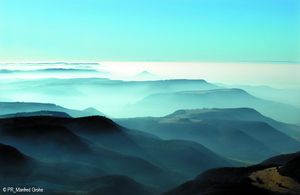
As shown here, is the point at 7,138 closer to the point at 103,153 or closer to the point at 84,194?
the point at 103,153

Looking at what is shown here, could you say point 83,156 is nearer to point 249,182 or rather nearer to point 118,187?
point 118,187

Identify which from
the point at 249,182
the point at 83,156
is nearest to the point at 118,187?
the point at 249,182

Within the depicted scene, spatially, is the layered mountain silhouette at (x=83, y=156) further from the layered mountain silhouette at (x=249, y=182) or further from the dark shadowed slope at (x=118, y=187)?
the layered mountain silhouette at (x=249, y=182)

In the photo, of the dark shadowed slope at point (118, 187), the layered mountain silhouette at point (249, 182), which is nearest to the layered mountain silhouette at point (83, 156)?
the dark shadowed slope at point (118, 187)

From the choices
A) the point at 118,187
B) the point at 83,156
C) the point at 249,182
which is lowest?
the point at 118,187

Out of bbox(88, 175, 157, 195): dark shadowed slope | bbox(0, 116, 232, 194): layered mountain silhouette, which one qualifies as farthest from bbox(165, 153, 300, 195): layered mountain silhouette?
bbox(0, 116, 232, 194): layered mountain silhouette

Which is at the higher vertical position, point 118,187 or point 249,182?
point 249,182
